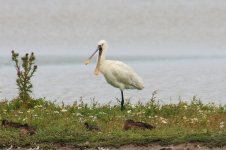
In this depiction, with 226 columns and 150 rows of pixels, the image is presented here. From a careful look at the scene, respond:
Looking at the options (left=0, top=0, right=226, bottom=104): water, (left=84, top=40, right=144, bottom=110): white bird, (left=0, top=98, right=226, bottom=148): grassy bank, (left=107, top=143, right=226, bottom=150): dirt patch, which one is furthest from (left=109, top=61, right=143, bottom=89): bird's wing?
(left=107, top=143, right=226, bottom=150): dirt patch

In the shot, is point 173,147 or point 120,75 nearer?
point 173,147

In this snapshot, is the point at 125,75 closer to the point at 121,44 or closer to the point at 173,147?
the point at 173,147

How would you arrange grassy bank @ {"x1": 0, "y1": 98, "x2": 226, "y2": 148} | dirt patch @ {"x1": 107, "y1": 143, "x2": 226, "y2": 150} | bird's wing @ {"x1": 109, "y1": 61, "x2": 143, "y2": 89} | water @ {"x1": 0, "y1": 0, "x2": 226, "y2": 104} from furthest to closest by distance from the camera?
water @ {"x1": 0, "y1": 0, "x2": 226, "y2": 104} < bird's wing @ {"x1": 109, "y1": 61, "x2": 143, "y2": 89} < grassy bank @ {"x1": 0, "y1": 98, "x2": 226, "y2": 148} < dirt patch @ {"x1": 107, "y1": 143, "x2": 226, "y2": 150}

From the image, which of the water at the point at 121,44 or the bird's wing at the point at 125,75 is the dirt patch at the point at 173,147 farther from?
the water at the point at 121,44

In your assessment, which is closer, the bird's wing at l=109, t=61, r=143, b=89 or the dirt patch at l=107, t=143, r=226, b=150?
the dirt patch at l=107, t=143, r=226, b=150

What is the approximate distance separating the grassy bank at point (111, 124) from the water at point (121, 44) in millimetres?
4854

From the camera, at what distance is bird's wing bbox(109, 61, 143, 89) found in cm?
1563

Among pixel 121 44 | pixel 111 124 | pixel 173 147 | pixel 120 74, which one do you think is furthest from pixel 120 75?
pixel 121 44

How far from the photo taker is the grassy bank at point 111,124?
11656 millimetres

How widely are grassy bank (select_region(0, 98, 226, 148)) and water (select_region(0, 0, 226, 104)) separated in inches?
191

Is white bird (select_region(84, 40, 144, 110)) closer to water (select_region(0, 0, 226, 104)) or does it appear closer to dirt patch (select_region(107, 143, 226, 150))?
water (select_region(0, 0, 226, 104))

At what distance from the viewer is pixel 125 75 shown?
15.6 metres

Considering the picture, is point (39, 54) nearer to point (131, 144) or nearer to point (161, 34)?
point (161, 34)

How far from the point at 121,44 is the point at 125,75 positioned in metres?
17.5
